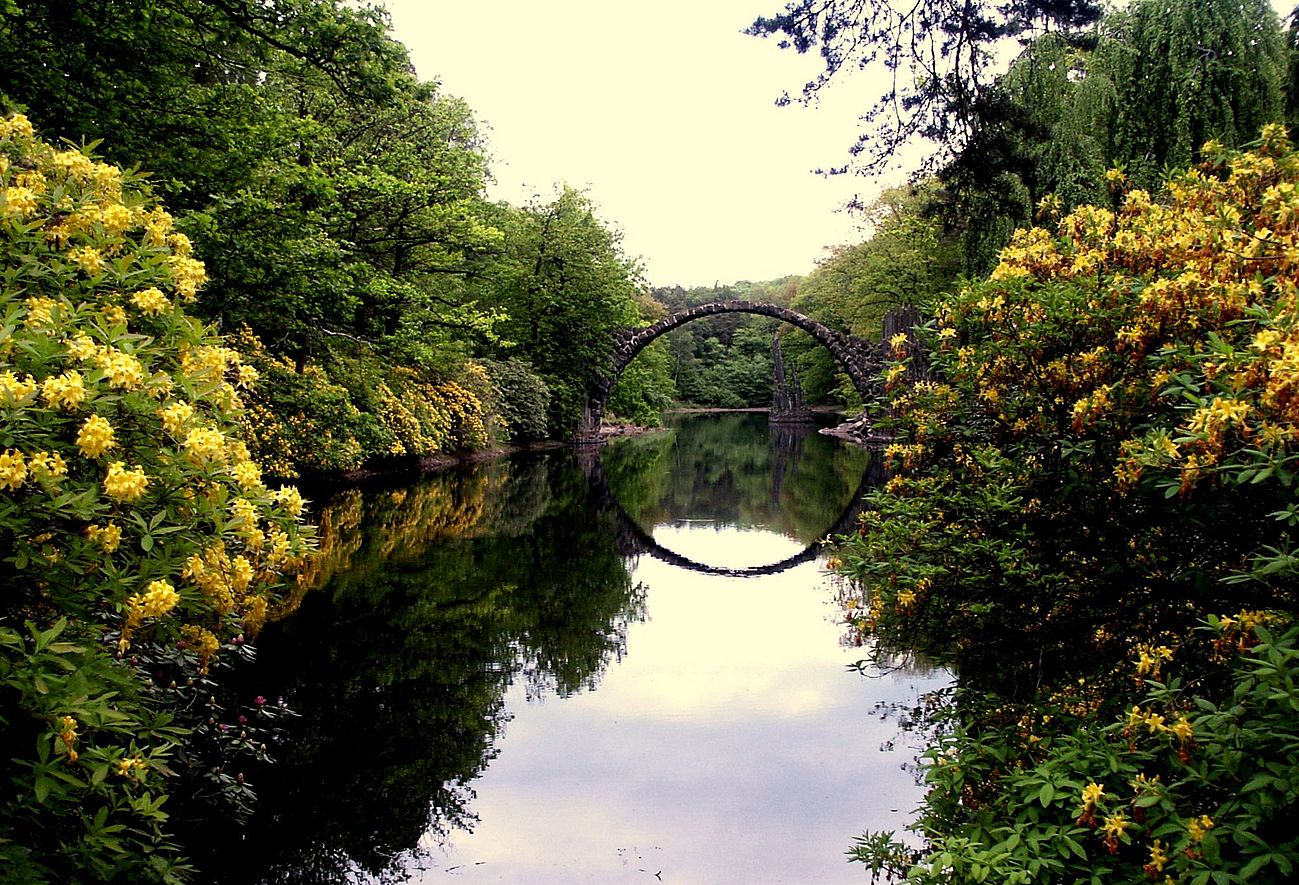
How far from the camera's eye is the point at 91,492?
7.79 feet

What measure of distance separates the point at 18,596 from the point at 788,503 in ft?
52.4

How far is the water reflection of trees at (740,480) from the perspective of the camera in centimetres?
1617

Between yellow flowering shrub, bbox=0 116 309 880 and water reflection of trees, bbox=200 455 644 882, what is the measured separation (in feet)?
4.34

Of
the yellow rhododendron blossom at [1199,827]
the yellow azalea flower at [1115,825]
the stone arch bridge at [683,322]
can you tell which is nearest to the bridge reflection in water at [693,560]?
the yellow azalea flower at [1115,825]

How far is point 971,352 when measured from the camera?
4.29 metres

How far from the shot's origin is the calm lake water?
4289 millimetres

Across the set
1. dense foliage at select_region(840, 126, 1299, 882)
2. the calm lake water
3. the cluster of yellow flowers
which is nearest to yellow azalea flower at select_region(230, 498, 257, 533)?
the cluster of yellow flowers

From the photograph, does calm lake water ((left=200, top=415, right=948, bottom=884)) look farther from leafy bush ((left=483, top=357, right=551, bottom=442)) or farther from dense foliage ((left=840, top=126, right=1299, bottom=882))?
leafy bush ((left=483, top=357, right=551, bottom=442))

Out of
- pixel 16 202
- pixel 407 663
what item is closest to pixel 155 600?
pixel 16 202

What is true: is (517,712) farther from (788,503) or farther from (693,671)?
(788,503)

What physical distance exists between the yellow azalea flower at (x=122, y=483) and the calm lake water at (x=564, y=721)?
2.23m

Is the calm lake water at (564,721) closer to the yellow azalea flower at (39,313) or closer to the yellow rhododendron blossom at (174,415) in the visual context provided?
the yellow rhododendron blossom at (174,415)

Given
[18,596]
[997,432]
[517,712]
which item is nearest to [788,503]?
[517,712]

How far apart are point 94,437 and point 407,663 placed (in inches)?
188
